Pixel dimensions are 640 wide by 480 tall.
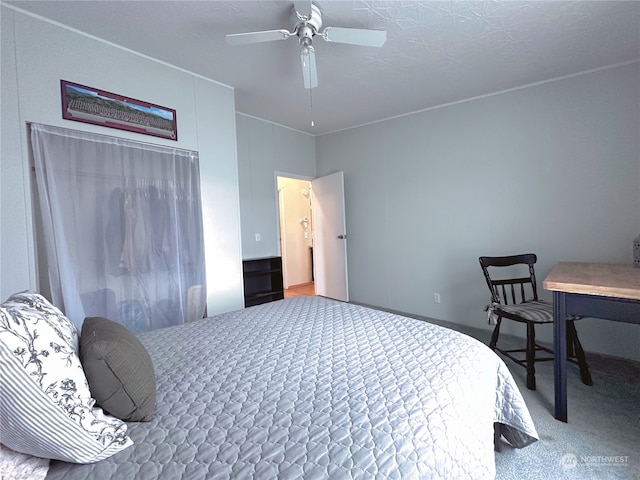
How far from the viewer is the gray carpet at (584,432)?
56.2 inches

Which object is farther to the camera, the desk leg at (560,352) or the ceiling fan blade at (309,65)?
the ceiling fan blade at (309,65)

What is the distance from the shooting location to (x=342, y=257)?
4387mm

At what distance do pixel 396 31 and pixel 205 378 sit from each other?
240 centimetres

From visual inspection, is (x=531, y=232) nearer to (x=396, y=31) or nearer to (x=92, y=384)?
(x=396, y=31)

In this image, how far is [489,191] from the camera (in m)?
3.22

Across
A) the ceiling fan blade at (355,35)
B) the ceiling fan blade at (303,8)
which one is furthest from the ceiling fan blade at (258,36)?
the ceiling fan blade at (355,35)

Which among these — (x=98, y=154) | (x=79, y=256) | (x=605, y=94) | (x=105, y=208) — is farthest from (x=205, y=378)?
(x=605, y=94)

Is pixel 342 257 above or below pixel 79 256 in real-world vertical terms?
below

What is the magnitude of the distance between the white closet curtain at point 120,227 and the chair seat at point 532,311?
254 centimetres

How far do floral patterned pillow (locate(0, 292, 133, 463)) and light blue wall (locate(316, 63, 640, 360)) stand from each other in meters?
3.45

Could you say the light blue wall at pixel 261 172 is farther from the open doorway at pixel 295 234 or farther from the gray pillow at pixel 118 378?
the gray pillow at pixel 118 378

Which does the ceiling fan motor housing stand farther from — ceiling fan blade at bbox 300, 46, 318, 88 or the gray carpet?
the gray carpet

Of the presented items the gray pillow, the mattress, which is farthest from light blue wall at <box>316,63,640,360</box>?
the gray pillow

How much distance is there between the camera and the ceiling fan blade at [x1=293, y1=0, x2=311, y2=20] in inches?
66.9
